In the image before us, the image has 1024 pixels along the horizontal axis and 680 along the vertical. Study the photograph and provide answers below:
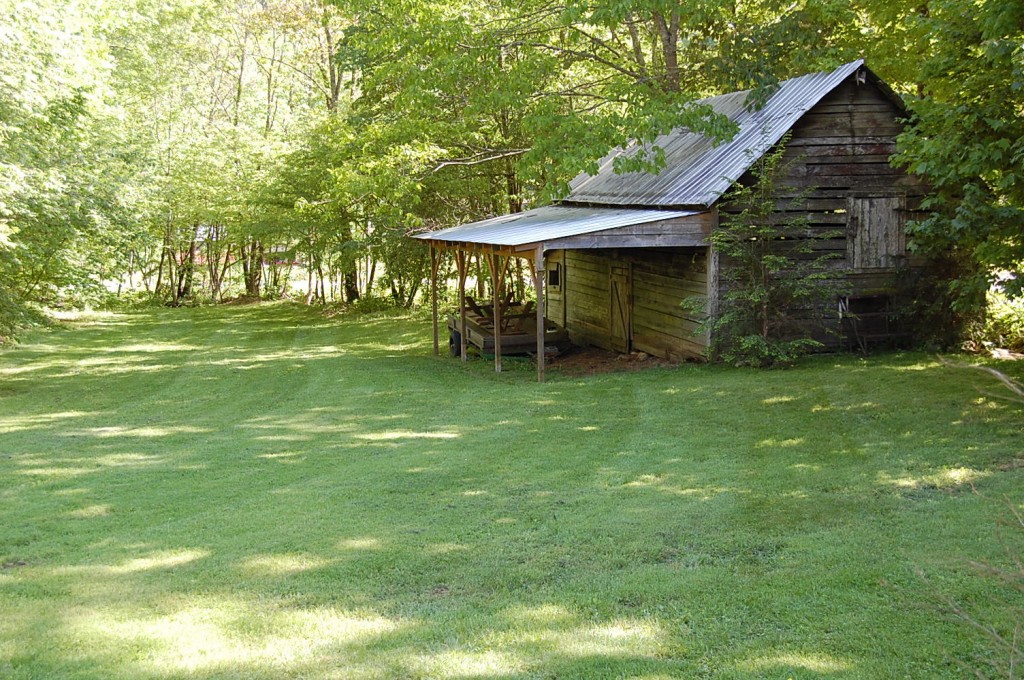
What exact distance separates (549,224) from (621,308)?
3.25 meters

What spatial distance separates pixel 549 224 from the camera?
1730cm

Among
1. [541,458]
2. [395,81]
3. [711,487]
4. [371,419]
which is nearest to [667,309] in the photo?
[371,419]

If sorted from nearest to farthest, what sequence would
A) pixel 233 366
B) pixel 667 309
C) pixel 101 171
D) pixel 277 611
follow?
pixel 277 611 → pixel 667 309 → pixel 233 366 → pixel 101 171

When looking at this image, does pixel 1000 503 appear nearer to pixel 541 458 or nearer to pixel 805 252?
pixel 541 458

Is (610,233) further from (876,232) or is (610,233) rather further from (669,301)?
(876,232)

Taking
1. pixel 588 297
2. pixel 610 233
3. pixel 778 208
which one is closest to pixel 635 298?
pixel 588 297

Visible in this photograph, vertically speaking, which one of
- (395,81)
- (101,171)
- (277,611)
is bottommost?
(277,611)

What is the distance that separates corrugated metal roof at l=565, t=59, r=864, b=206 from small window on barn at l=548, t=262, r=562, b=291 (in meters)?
2.87

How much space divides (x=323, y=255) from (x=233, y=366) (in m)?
9.02

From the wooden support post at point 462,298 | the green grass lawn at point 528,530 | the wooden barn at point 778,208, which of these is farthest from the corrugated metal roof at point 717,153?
the green grass lawn at point 528,530

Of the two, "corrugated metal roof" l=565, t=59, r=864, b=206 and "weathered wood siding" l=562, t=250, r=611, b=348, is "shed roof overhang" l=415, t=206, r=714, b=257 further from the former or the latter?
"weathered wood siding" l=562, t=250, r=611, b=348

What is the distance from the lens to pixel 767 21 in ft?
73.2

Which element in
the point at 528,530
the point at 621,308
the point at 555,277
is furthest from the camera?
the point at 555,277

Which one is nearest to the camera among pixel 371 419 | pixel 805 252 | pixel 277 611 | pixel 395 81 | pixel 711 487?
pixel 277 611
